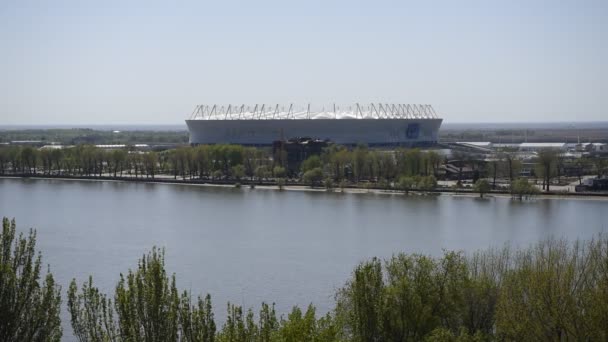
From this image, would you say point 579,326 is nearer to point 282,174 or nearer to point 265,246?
→ point 265,246

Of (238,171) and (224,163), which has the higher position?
(224,163)

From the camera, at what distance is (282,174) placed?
17.6 metres

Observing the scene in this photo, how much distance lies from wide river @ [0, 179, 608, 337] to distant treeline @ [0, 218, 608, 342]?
1.69 metres

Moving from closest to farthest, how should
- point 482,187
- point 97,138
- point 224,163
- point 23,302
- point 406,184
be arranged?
point 23,302
point 482,187
point 406,184
point 224,163
point 97,138

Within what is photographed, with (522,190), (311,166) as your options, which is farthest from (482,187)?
(311,166)

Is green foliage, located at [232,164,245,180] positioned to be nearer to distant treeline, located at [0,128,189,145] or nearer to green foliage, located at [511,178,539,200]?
green foliage, located at [511,178,539,200]

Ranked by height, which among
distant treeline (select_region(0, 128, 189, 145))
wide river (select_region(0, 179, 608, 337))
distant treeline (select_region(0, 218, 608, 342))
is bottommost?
wide river (select_region(0, 179, 608, 337))

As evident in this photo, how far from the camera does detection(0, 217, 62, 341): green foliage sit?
344 centimetres

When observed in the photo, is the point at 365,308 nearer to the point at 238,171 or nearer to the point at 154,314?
the point at 154,314

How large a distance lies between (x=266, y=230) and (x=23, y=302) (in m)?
6.59

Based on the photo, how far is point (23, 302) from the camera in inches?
137

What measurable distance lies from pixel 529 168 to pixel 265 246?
1068 centimetres

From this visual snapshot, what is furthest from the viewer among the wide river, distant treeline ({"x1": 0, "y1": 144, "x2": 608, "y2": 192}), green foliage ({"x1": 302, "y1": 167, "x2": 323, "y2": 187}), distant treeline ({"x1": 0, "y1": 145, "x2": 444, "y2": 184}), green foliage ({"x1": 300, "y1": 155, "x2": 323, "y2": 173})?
green foliage ({"x1": 300, "y1": 155, "x2": 323, "y2": 173})

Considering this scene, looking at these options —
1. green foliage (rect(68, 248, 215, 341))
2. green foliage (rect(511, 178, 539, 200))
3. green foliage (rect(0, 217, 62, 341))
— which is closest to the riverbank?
green foliage (rect(511, 178, 539, 200))
